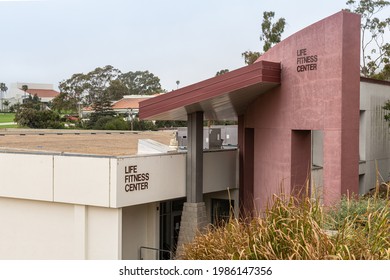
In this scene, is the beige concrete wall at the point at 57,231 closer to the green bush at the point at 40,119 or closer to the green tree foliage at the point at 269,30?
the green tree foliage at the point at 269,30

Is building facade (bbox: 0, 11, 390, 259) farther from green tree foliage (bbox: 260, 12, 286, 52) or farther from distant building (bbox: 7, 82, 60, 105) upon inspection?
distant building (bbox: 7, 82, 60, 105)

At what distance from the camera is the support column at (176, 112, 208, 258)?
53.0 ft

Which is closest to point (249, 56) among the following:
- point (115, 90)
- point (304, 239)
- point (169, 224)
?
point (169, 224)

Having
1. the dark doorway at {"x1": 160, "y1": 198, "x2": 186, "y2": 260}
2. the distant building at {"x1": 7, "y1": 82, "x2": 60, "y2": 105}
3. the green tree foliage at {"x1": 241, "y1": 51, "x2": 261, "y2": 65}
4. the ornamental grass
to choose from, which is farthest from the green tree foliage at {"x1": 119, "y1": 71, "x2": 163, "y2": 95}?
the ornamental grass

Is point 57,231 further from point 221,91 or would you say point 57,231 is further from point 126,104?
point 126,104

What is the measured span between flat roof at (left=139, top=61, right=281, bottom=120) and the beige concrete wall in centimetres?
→ 340

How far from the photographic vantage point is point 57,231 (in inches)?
618

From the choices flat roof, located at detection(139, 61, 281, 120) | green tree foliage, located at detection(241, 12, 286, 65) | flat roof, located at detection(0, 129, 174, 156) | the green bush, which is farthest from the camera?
the green bush

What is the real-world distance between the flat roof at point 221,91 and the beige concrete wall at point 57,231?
134 inches

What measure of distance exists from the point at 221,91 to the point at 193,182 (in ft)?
11.1

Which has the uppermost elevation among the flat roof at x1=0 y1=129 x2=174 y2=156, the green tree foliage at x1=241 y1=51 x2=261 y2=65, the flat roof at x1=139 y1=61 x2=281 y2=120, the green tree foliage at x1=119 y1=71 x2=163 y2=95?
the green tree foliage at x1=119 y1=71 x2=163 y2=95

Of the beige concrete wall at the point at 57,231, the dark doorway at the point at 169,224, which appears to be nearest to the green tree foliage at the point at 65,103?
the dark doorway at the point at 169,224
